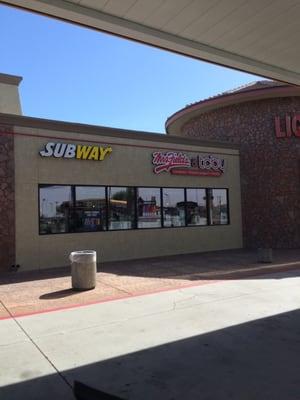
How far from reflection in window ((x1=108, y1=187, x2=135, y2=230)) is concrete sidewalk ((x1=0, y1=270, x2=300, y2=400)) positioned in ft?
23.9

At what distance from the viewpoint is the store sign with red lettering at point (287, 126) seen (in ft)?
65.8

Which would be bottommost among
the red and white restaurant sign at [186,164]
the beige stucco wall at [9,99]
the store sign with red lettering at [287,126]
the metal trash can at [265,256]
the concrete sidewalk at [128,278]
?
the concrete sidewalk at [128,278]

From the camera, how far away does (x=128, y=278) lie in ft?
40.5

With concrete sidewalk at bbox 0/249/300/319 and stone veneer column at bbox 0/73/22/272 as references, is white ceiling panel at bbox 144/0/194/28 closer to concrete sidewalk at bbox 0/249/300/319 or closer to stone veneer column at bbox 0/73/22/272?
concrete sidewalk at bbox 0/249/300/319

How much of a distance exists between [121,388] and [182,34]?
14.2 ft

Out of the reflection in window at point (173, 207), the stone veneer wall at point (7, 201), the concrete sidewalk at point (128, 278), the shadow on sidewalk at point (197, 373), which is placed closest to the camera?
the shadow on sidewalk at point (197, 373)

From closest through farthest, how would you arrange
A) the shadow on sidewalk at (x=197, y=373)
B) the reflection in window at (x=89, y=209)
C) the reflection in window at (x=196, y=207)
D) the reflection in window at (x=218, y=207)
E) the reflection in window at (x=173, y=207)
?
the shadow on sidewalk at (x=197, y=373), the reflection in window at (x=89, y=209), the reflection in window at (x=173, y=207), the reflection in window at (x=196, y=207), the reflection in window at (x=218, y=207)

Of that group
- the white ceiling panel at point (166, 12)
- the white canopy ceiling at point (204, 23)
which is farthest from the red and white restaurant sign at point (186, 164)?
the white ceiling panel at point (166, 12)

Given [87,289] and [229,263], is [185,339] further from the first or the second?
[229,263]

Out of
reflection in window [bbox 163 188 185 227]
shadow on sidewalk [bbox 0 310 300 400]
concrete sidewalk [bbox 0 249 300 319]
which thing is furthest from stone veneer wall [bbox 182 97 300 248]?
shadow on sidewalk [bbox 0 310 300 400]

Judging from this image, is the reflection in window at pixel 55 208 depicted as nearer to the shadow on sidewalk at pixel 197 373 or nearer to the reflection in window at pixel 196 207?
the reflection in window at pixel 196 207

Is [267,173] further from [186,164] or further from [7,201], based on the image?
[7,201]

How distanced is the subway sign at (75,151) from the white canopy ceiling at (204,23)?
382 inches

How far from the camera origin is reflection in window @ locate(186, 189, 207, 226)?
18656 mm
